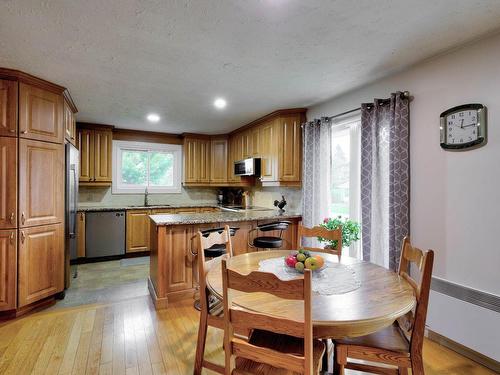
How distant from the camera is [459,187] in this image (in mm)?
2158

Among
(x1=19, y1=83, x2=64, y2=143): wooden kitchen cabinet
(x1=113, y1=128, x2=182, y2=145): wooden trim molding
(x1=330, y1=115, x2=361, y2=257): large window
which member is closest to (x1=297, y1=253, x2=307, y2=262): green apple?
(x1=330, y1=115, x2=361, y2=257): large window

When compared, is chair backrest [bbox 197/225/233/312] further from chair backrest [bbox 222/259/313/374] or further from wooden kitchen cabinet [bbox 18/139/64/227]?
wooden kitchen cabinet [bbox 18/139/64/227]

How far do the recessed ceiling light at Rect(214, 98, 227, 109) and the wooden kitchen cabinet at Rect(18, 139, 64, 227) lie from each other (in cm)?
186

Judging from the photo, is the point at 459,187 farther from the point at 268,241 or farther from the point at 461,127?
the point at 268,241

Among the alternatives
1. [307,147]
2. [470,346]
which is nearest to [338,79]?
[307,147]

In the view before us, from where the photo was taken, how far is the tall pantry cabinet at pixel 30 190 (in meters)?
2.62

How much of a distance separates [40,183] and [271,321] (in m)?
2.92

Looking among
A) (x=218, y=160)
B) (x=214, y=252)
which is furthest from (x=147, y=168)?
(x=214, y=252)

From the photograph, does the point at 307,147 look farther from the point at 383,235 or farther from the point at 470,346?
the point at 470,346

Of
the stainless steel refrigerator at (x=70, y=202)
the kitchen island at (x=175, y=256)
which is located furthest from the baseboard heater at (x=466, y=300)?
the stainless steel refrigerator at (x=70, y=202)

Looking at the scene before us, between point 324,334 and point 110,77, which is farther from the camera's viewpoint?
point 110,77

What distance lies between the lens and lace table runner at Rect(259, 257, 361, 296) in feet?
4.86

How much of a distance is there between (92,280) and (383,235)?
3749mm

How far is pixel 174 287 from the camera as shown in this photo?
9.98ft
